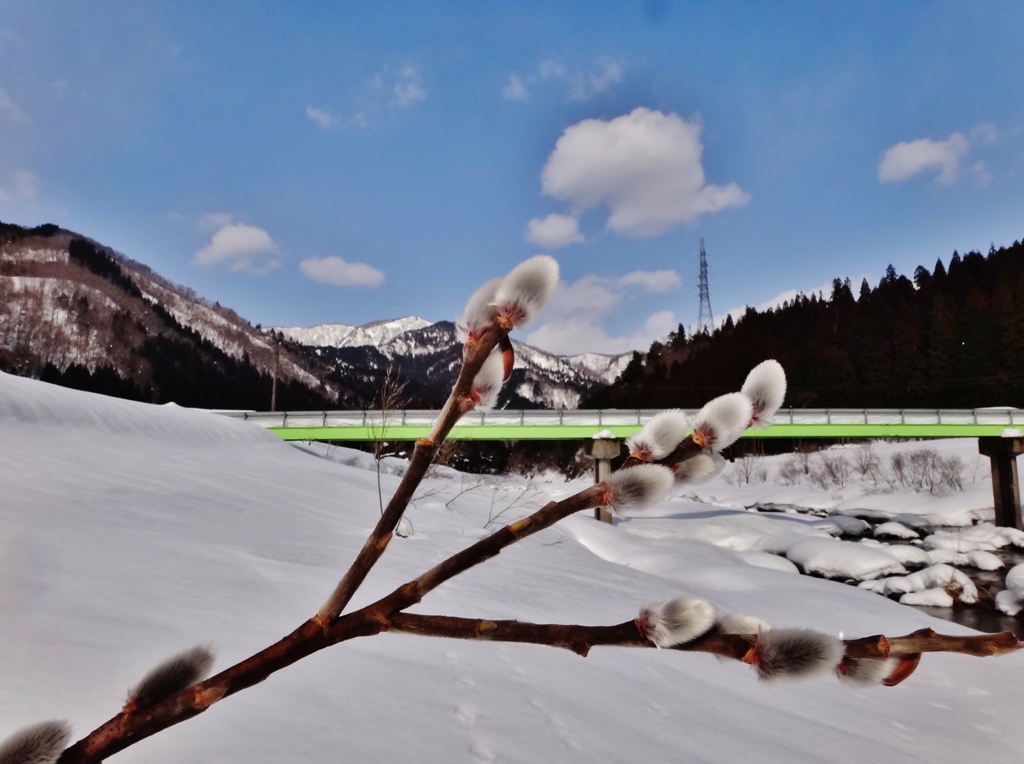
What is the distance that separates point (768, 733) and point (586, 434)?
25.8 meters

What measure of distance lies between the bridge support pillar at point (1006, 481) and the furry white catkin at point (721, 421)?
32413 millimetres

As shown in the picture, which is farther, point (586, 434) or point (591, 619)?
point (586, 434)

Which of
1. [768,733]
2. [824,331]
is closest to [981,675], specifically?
[768,733]

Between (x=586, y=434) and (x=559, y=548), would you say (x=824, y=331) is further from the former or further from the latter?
(x=559, y=548)

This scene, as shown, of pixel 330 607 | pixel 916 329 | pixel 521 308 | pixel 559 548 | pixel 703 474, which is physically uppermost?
pixel 916 329

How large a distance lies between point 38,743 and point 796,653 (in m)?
0.71

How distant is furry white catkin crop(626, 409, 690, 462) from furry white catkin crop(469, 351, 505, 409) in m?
0.18

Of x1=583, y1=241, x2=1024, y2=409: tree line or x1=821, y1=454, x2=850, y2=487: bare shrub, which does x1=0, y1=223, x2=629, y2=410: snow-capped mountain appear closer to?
x1=583, y1=241, x2=1024, y2=409: tree line

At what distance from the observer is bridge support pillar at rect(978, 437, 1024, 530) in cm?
2472

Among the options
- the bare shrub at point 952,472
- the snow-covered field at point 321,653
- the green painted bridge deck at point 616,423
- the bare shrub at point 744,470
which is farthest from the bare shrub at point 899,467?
the snow-covered field at point 321,653

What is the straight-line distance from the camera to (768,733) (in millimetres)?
2842

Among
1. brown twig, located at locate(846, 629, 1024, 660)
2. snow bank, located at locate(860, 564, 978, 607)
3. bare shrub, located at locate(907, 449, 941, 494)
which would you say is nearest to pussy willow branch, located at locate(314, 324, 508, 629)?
brown twig, located at locate(846, 629, 1024, 660)

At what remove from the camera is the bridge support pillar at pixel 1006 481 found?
2472 centimetres

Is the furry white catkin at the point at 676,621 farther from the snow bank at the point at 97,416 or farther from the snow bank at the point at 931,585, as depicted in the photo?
the snow bank at the point at 931,585
